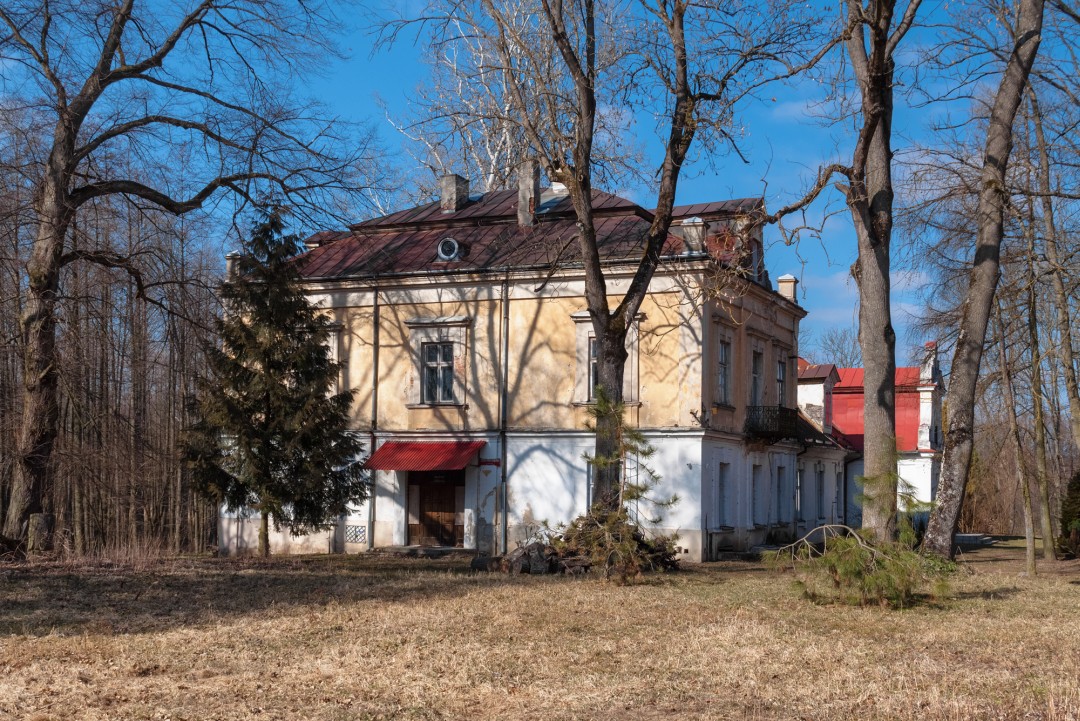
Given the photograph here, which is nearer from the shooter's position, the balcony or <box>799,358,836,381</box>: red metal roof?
the balcony

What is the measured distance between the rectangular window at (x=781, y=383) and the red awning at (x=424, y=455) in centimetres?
881

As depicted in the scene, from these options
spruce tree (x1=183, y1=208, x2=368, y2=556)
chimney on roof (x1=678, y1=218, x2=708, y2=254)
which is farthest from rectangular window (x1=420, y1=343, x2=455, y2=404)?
chimney on roof (x1=678, y1=218, x2=708, y2=254)

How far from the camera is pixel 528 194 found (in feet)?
100

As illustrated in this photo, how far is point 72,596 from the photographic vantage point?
573 inches

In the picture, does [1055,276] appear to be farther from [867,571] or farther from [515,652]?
[515,652]

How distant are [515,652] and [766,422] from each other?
19.8 m

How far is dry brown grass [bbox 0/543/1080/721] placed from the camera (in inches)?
320

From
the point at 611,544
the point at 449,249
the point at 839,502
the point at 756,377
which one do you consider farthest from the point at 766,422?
the point at 611,544

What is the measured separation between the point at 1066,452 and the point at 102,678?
169 ft

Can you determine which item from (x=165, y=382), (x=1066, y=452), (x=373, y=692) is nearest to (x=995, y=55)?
(x=373, y=692)

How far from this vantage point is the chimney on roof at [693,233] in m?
26.5

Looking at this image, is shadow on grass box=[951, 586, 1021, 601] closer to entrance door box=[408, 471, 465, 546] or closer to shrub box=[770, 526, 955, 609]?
shrub box=[770, 526, 955, 609]

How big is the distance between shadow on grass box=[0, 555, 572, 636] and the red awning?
18.5 feet

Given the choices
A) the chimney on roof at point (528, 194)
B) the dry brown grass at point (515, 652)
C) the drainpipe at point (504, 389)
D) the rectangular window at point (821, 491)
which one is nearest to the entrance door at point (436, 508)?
the drainpipe at point (504, 389)
